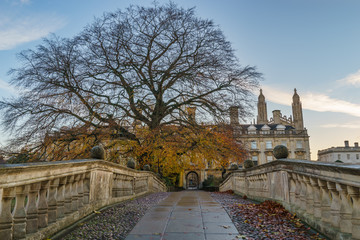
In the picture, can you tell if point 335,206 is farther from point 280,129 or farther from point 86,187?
point 280,129

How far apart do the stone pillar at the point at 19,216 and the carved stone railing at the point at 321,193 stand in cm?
385

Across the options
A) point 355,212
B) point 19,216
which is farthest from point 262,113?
point 19,216

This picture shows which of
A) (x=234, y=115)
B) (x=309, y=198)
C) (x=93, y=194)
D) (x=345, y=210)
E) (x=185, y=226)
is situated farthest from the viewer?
(x=234, y=115)

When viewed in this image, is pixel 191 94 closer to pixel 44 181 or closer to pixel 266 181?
pixel 266 181

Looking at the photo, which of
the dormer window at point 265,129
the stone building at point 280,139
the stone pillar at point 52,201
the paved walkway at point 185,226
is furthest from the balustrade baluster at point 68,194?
the dormer window at point 265,129

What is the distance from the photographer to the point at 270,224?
4789 millimetres

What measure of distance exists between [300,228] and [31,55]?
13695mm

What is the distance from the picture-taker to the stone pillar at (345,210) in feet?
11.0

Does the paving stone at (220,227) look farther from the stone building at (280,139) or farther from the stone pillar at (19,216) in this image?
the stone building at (280,139)

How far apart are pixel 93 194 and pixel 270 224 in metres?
3.60

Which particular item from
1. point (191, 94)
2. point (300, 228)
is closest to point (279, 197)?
point (300, 228)

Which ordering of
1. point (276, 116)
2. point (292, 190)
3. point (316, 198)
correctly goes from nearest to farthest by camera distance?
point (316, 198)
point (292, 190)
point (276, 116)

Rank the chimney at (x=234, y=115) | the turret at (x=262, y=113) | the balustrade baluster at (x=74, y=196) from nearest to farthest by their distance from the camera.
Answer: the balustrade baluster at (x=74, y=196)
the chimney at (x=234, y=115)
the turret at (x=262, y=113)

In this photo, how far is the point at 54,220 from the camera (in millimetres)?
3926
